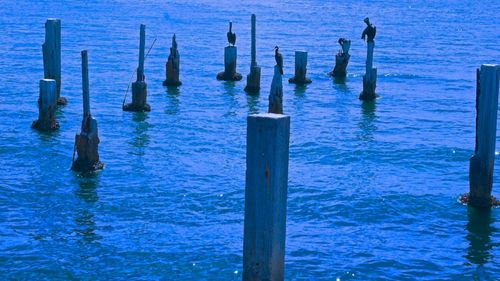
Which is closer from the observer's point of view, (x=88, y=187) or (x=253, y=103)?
(x=88, y=187)

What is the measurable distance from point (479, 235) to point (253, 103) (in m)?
14.5

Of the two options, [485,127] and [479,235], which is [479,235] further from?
[485,127]

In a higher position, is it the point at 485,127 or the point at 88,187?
the point at 485,127

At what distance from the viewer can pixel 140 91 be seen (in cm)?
2786

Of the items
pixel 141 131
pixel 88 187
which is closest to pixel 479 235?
pixel 88 187

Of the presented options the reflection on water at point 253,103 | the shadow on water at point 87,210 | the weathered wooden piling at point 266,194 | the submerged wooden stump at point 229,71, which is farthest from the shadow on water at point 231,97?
the weathered wooden piling at point 266,194

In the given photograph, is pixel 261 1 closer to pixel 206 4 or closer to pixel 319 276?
pixel 206 4

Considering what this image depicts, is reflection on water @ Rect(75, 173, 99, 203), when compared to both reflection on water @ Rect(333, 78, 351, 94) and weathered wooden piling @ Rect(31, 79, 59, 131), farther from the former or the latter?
reflection on water @ Rect(333, 78, 351, 94)

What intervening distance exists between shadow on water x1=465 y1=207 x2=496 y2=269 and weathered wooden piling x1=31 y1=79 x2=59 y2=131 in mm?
10645

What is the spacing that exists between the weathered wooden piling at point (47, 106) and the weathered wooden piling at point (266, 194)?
46.3ft

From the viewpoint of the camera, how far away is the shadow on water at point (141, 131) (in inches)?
953

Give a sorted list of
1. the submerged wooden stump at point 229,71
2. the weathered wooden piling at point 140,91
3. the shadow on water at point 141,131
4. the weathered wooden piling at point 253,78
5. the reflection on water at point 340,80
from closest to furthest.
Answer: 1. the shadow on water at point 141,131
2. the weathered wooden piling at point 140,91
3. the weathered wooden piling at point 253,78
4. the submerged wooden stump at point 229,71
5. the reflection on water at point 340,80

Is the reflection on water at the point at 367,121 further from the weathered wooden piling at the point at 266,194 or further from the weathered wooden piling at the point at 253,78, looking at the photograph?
the weathered wooden piling at the point at 266,194

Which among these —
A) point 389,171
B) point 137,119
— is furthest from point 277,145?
point 137,119
